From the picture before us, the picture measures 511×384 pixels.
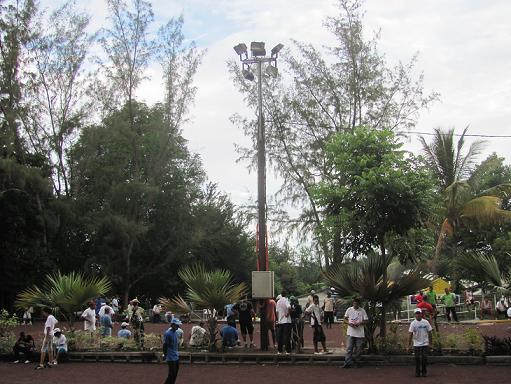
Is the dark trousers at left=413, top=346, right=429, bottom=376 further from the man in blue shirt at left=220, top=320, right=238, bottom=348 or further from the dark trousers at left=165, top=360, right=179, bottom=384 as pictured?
the man in blue shirt at left=220, top=320, right=238, bottom=348

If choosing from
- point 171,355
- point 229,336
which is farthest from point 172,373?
point 229,336

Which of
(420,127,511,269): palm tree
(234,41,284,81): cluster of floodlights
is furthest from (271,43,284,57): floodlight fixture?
(420,127,511,269): palm tree

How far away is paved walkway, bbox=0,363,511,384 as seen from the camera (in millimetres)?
12625

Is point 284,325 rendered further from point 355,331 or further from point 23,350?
point 23,350

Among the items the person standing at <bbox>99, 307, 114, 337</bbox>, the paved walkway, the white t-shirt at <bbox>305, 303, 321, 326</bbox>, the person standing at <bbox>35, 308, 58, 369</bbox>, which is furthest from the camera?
the person standing at <bbox>99, 307, 114, 337</bbox>

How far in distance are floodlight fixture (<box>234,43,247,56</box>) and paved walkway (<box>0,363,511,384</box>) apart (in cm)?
868

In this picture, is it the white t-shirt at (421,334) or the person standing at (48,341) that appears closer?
the white t-shirt at (421,334)

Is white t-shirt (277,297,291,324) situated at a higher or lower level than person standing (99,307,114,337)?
higher

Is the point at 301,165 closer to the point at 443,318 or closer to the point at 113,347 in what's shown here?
the point at 443,318

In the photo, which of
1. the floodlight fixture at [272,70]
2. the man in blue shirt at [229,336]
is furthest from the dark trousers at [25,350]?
the floodlight fixture at [272,70]

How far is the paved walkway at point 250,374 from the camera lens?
12.6 meters

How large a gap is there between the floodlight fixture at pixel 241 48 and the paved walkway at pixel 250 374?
8684 millimetres

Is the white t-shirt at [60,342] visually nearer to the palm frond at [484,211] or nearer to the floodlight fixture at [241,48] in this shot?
the floodlight fixture at [241,48]

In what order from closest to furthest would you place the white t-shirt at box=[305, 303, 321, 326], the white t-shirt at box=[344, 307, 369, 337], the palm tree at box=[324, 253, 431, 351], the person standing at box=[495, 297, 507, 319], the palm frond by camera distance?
the white t-shirt at box=[344, 307, 369, 337]
the palm tree at box=[324, 253, 431, 351]
the white t-shirt at box=[305, 303, 321, 326]
the person standing at box=[495, 297, 507, 319]
the palm frond
